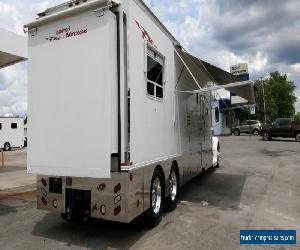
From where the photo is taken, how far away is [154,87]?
23.1 feet

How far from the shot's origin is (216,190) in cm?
1060

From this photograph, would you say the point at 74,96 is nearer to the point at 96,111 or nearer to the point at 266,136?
the point at 96,111

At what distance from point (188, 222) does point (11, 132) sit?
103 ft

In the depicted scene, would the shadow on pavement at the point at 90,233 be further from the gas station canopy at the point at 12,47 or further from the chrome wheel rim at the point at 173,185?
the gas station canopy at the point at 12,47

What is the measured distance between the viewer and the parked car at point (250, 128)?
42.0m

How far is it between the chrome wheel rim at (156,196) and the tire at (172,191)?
2.36 ft

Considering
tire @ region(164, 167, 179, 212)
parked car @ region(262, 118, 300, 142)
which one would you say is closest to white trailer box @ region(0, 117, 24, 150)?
parked car @ region(262, 118, 300, 142)

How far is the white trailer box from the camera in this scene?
3450 cm

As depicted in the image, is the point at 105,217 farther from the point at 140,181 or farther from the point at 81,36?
the point at 81,36

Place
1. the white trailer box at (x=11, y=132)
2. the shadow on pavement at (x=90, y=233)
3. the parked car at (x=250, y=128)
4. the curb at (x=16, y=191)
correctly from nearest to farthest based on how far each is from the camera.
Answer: the shadow on pavement at (x=90, y=233) → the curb at (x=16, y=191) → the white trailer box at (x=11, y=132) → the parked car at (x=250, y=128)

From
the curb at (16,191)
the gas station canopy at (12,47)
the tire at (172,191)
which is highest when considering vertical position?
the gas station canopy at (12,47)

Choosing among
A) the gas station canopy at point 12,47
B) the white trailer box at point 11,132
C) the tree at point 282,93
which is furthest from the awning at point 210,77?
the tree at point 282,93

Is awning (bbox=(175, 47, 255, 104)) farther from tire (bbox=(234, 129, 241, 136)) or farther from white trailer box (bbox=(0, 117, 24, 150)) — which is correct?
tire (bbox=(234, 129, 241, 136))

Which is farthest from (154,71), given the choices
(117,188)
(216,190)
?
(216,190)
